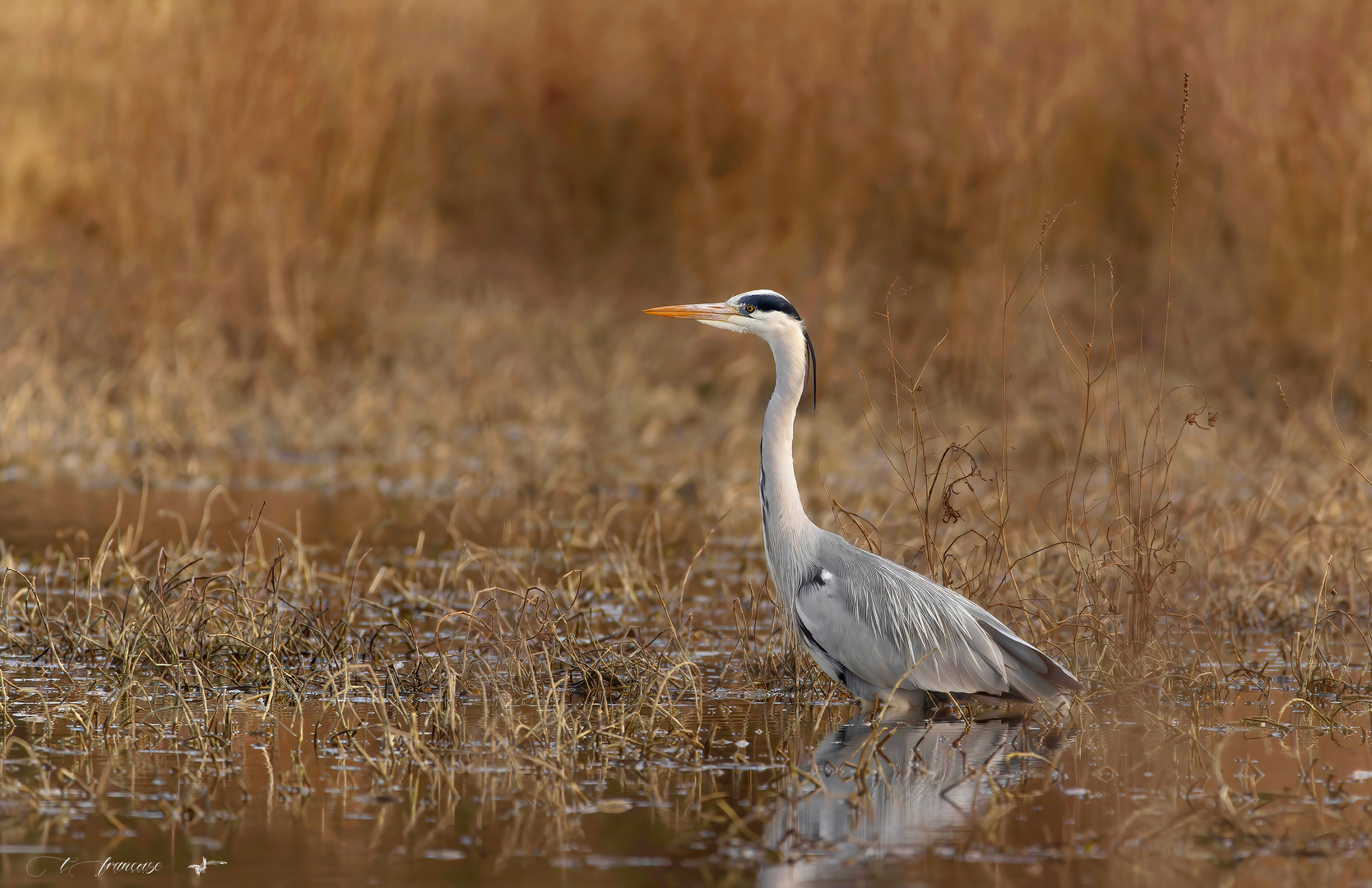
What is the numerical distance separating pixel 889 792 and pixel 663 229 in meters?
13.1

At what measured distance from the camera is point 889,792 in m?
4.78

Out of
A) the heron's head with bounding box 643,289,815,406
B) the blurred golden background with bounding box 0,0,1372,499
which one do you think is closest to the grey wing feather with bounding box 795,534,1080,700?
the heron's head with bounding box 643,289,815,406

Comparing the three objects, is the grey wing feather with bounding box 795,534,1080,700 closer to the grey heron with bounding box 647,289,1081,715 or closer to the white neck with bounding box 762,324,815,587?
the grey heron with bounding box 647,289,1081,715

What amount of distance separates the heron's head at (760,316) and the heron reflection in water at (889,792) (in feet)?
4.73

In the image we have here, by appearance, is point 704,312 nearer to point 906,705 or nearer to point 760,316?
point 760,316

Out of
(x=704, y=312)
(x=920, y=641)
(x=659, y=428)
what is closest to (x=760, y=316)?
(x=704, y=312)

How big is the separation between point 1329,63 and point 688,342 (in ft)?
17.8

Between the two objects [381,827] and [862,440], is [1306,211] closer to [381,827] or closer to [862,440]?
[862,440]

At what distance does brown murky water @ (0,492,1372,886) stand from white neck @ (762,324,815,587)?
572mm

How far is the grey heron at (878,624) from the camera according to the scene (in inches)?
223

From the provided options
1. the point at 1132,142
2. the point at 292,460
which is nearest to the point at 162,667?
the point at 292,460

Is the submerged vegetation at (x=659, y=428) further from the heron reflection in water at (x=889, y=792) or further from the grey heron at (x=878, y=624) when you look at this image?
the grey heron at (x=878, y=624)

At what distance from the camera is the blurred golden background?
493 inches

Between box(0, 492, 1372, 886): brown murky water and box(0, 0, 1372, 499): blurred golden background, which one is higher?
box(0, 0, 1372, 499): blurred golden background
